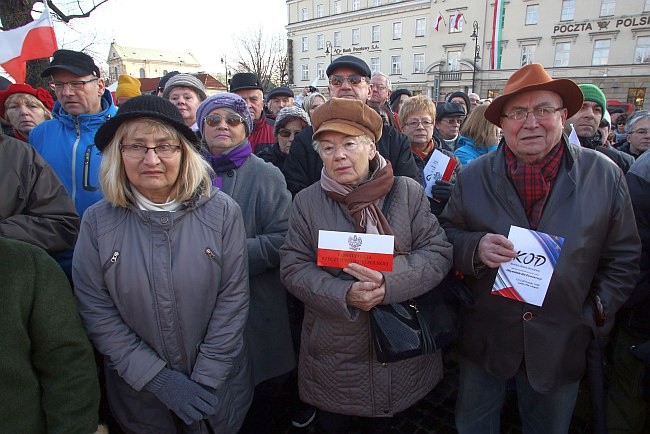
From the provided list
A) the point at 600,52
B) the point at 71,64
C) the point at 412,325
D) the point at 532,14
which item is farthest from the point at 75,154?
the point at 532,14

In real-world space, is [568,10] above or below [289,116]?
above

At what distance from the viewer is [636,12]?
3200cm

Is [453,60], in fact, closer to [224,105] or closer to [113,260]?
[224,105]

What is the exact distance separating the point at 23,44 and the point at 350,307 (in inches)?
214

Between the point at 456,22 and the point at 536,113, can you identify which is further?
the point at 456,22

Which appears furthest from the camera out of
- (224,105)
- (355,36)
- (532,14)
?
(355,36)

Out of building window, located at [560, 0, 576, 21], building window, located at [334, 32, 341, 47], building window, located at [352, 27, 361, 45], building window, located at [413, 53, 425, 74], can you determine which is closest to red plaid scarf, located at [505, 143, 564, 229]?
building window, located at [560, 0, 576, 21]

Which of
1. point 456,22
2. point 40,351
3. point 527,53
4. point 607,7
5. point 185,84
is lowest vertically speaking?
point 40,351

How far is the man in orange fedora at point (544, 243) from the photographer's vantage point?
196cm

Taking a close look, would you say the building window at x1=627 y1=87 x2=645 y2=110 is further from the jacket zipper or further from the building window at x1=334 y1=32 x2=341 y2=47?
the jacket zipper

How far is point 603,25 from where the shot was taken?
33.7 metres

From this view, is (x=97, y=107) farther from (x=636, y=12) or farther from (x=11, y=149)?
(x=636, y=12)

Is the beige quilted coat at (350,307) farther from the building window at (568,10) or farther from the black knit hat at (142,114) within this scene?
the building window at (568,10)

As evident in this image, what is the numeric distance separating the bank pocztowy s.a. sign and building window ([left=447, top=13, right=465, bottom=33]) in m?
9.25
